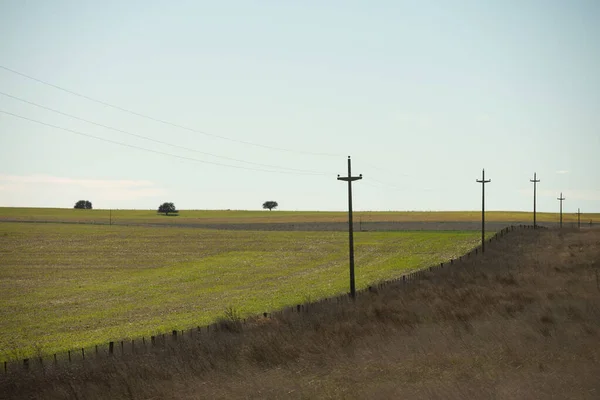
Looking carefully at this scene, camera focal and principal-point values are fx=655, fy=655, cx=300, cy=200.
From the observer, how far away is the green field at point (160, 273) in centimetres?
3812

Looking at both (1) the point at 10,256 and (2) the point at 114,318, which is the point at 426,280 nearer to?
(2) the point at 114,318

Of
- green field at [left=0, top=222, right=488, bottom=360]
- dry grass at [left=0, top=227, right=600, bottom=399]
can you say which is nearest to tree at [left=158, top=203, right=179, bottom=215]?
green field at [left=0, top=222, right=488, bottom=360]

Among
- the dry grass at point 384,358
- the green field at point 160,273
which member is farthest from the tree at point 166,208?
the dry grass at point 384,358

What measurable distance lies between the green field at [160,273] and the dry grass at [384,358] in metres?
11.3

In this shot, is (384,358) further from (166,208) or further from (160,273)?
(166,208)

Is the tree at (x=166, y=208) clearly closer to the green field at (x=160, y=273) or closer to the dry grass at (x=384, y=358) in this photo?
the green field at (x=160, y=273)

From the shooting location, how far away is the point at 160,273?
62.0m

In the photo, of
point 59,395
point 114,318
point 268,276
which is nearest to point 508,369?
point 59,395

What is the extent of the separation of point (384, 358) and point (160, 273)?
46.4 meters

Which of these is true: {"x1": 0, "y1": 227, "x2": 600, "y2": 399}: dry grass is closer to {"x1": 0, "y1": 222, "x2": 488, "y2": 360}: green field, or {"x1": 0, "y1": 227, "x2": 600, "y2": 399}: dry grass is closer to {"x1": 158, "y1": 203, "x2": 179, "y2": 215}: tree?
{"x1": 0, "y1": 222, "x2": 488, "y2": 360}: green field

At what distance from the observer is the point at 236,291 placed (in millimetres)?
50719

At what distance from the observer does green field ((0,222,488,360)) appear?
125 feet

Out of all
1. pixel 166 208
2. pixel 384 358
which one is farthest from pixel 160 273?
pixel 166 208

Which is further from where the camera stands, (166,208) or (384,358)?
(166,208)
